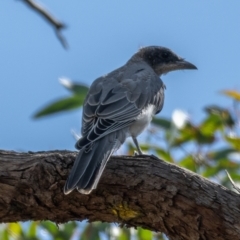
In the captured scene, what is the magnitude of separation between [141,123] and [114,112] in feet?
1.19

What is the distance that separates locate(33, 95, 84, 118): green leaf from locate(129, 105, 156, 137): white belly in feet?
2.12

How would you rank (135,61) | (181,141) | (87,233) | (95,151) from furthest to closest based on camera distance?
→ (135,61), (181,141), (87,233), (95,151)

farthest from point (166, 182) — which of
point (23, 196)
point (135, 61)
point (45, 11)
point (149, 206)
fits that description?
point (135, 61)

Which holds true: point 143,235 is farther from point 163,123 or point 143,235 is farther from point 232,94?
point 232,94

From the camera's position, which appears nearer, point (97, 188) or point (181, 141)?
point (97, 188)

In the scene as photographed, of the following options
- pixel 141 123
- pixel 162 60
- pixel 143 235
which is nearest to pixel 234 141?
pixel 141 123

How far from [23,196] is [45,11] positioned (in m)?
1.23

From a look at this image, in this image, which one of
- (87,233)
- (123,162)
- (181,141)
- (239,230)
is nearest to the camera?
(239,230)

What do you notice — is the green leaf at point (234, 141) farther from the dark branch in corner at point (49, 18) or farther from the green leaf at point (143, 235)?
the dark branch in corner at point (49, 18)

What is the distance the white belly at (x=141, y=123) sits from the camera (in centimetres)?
551

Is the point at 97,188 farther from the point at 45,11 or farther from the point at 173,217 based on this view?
the point at 45,11

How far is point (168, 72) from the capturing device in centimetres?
724

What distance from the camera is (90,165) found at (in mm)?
4391

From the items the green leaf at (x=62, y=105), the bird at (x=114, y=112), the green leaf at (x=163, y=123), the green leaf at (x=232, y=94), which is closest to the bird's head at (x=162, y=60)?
the bird at (x=114, y=112)
